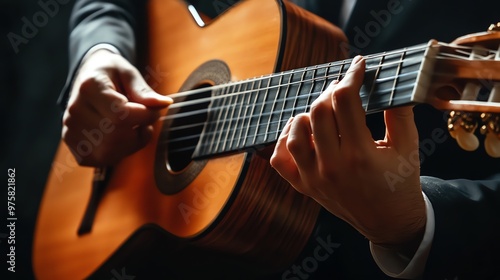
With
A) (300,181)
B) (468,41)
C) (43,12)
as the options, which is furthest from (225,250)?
Answer: (43,12)

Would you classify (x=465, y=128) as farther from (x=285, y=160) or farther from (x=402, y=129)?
(x=285, y=160)

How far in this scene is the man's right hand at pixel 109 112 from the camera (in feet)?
3.36

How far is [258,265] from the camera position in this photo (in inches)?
38.0

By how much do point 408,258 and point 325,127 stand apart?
0.61ft

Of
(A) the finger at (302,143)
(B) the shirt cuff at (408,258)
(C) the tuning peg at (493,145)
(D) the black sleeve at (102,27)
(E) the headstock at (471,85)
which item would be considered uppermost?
(E) the headstock at (471,85)

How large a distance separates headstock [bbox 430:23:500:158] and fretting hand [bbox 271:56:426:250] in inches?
1.9

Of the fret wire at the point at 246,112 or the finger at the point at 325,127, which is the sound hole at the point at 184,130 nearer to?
the fret wire at the point at 246,112

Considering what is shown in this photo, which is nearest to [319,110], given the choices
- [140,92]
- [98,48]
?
[140,92]

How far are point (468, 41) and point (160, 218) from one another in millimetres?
532

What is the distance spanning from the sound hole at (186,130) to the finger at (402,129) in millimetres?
358

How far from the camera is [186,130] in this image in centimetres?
101

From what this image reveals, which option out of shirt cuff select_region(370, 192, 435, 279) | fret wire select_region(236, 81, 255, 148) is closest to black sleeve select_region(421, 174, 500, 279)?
shirt cuff select_region(370, 192, 435, 279)

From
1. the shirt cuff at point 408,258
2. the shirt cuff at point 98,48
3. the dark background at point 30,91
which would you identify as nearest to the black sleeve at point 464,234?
the shirt cuff at point 408,258

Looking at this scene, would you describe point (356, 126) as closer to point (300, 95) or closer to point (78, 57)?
point (300, 95)
